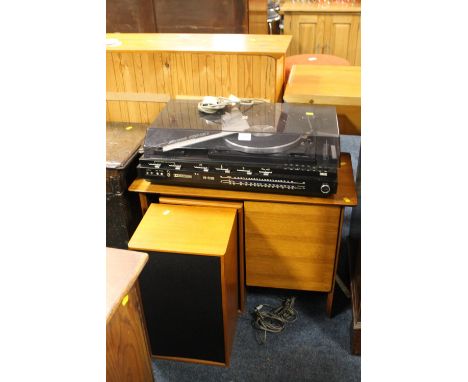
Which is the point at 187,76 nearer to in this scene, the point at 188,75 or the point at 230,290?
the point at 188,75

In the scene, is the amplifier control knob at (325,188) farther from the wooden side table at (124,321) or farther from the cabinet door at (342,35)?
the cabinet door at (342,35)

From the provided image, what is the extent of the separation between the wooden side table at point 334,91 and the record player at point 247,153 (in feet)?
0.45

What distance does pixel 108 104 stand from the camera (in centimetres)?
191

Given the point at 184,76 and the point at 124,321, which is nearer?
the point at 124,321

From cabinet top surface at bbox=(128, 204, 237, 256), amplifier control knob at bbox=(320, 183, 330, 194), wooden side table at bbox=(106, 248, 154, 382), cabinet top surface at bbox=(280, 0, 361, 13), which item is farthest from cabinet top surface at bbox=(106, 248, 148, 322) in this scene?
cabinet top surface at bbox=(280, 0, 361, 13)

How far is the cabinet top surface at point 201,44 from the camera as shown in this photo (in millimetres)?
1726

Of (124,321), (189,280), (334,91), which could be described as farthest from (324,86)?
(124,321)

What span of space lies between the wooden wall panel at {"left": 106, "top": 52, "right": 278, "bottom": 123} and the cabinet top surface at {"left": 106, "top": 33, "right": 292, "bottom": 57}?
0.02 m

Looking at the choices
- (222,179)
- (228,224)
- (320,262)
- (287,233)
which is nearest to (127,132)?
(222,179)

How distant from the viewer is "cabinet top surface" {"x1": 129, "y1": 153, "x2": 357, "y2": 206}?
1521 millimetres

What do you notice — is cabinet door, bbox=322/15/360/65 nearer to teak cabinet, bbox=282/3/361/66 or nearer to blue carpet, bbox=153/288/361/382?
teak cabinet, bbox=282/3/361/66

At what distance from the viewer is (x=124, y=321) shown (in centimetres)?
99

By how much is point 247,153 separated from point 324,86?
0.58m
